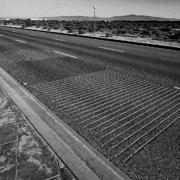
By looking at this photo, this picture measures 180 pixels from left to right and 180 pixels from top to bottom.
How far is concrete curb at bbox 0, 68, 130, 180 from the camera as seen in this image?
2405mm

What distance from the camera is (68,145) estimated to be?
9.75ft

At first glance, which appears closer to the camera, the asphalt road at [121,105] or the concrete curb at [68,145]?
the concrete curb at [68,145]

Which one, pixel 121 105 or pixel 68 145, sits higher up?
pixel 121 105

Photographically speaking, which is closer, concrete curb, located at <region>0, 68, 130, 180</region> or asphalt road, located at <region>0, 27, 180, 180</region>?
concrete curb, located at <region>0, 68, 130, 180</region>

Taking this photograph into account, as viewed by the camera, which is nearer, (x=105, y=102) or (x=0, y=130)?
(x=0, y=130)

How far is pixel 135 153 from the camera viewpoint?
280cm

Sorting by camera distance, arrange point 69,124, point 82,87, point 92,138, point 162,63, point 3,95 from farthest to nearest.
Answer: point 162,63
point 82,87
point 3,95
point 69,124
point 92,138

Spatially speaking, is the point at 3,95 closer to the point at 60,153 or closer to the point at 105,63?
the point at 60,153

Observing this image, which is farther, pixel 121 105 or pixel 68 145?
pixel 121 105

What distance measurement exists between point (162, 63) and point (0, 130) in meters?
7.98

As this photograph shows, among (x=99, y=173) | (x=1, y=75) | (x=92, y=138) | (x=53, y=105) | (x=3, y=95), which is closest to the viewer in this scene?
(x=99, y=173)

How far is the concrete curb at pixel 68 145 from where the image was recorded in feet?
7.89

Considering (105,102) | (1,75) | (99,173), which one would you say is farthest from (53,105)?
(1,75)

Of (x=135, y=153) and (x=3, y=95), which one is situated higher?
(x=3, y=95)
